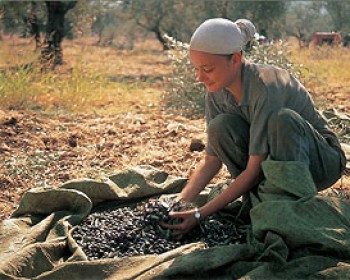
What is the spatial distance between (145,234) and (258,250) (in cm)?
53

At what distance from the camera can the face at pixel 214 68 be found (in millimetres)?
2604

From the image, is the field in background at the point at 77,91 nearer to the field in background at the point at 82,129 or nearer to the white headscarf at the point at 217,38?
the field in background at the point at 82,129

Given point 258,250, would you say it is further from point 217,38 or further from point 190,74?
point 190,74

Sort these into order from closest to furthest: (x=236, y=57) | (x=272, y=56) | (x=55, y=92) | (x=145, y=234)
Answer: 1. (x=236, y=57)
2. (x=145, y=234)
3. (x=272, y=56)
4. (x=55, y=92)

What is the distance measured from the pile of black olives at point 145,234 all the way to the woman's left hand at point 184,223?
0.03m

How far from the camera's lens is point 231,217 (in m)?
3.01

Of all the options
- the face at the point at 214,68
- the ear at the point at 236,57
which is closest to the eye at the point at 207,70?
the face at the point at 214,68

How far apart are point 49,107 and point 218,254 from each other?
4.70m

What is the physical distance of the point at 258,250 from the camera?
8.38 feet

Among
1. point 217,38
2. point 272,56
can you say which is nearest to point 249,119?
point 217,38

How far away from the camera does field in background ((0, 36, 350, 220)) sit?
4.31 meters

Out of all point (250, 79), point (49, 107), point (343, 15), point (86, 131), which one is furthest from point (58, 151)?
point (343, 15)

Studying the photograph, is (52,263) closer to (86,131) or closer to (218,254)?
(218,254)

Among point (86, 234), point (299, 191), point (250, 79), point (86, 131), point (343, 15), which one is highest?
point (250, 79)
